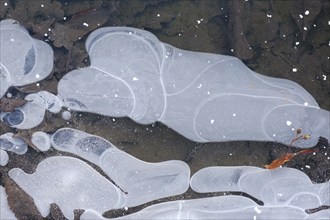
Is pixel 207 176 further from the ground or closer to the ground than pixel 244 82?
closer to the ground

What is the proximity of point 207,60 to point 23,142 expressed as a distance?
55.1 inches

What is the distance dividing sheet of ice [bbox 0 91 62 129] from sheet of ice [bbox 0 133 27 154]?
84 millimetres

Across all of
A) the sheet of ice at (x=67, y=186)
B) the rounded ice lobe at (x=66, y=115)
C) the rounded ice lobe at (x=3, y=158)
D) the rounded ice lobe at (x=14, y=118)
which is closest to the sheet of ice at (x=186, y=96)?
the rounded ice lobe at (x=66, y=115)

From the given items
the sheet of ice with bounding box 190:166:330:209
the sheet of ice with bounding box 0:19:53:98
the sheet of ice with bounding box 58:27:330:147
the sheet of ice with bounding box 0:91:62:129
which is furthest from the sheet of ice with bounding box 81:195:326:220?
the sheet of ice with bounding box 0:19:53:98

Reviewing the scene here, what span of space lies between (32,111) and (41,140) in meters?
0.21

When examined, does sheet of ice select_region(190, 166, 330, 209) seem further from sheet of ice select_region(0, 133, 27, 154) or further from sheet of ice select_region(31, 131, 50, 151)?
sheet of ice select_region(0, 133, 27, 154)

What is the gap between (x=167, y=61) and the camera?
3.43 metres

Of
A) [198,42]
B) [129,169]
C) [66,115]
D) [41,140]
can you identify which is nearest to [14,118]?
[41,140]

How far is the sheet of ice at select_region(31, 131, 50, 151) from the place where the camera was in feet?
10.9

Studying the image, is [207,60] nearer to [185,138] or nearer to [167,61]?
[167,61]

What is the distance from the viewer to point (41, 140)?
3326 mm

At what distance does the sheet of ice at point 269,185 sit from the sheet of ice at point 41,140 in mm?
1032

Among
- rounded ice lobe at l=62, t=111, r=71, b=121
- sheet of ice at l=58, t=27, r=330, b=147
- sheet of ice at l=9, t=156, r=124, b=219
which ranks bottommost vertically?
sheet of ice at l=9, t=156, r=124, b=219

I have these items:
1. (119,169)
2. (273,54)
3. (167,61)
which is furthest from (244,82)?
(119,169)
